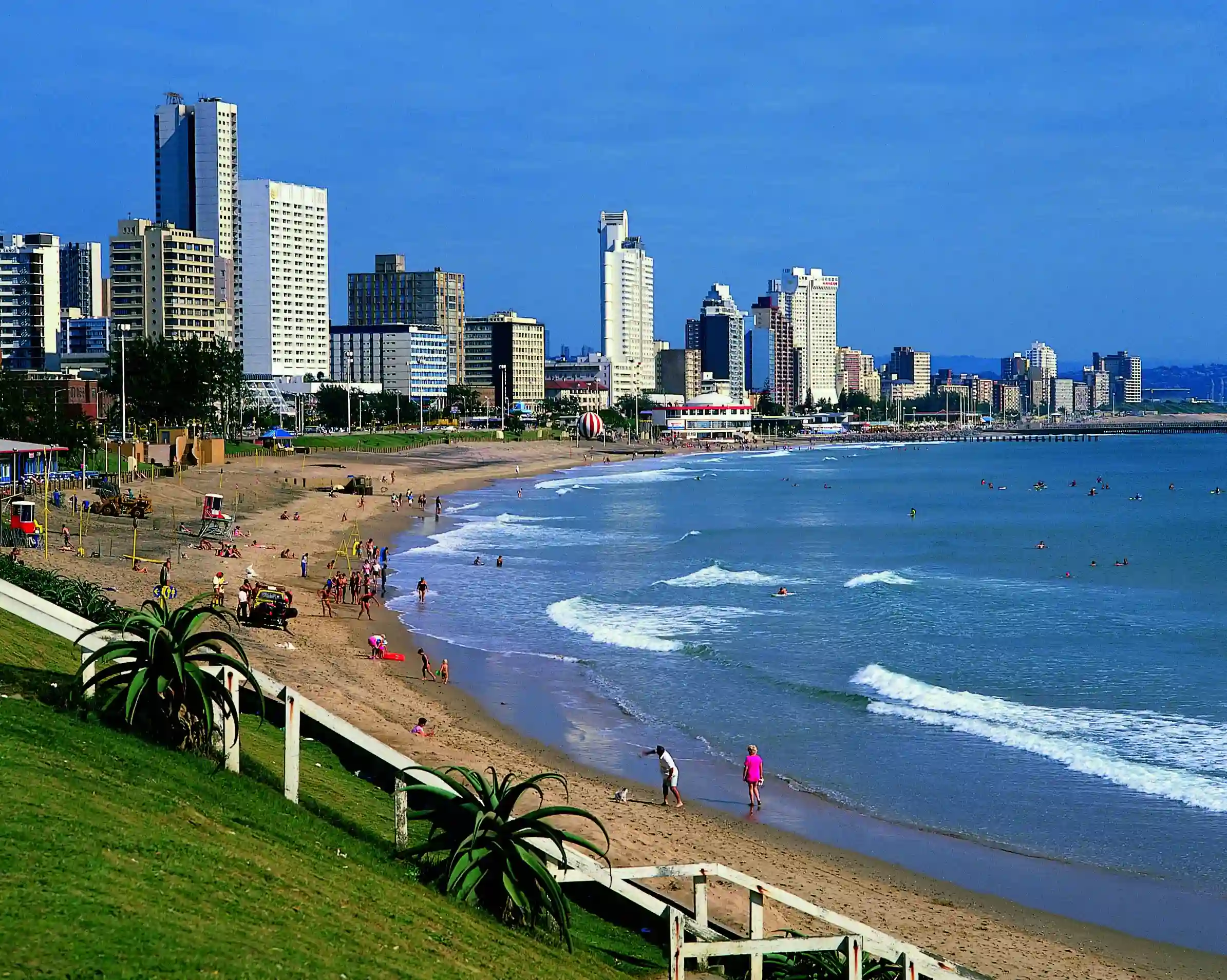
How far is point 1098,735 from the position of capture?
1054 inches

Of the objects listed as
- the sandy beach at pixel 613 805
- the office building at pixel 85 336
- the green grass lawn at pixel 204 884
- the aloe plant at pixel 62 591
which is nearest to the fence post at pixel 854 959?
the green grass lawn at pixel 204 884

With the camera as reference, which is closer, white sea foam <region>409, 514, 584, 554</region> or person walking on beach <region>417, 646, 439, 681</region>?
person walking on beach <region>417, 646, 439, 681</region>

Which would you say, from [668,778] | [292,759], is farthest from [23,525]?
[292,759]

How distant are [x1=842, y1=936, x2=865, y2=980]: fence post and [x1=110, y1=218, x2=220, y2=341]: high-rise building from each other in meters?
155

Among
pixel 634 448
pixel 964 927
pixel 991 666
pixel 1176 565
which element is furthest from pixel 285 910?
pixel 634 448

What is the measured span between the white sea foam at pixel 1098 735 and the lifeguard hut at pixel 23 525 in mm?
24334

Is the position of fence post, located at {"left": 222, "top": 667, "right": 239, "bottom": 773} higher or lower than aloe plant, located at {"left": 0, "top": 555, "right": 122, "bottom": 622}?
lower

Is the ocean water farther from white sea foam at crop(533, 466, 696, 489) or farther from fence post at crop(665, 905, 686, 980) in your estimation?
white sea foam at crop(533, 466, 696, 489)

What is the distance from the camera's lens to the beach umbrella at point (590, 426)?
189625mm

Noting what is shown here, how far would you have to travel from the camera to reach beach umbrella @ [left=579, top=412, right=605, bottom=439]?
190m

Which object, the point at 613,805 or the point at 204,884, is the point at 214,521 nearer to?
the point at 613,805

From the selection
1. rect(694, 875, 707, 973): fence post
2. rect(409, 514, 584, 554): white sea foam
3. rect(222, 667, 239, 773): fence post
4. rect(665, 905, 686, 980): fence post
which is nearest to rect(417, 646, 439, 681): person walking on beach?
rect(222, 667, 239, 773): fence post

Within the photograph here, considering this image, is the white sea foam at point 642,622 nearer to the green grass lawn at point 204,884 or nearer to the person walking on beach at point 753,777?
the person walking on beach at point 753,777

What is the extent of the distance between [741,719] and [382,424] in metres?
149
